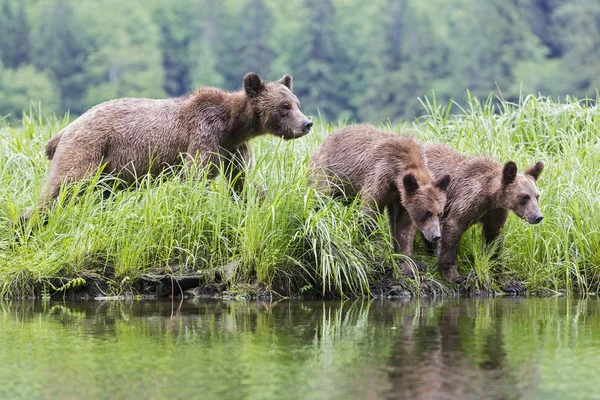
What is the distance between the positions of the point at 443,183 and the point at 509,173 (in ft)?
2.09

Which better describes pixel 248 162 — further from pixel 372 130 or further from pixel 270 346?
pixel 270 346

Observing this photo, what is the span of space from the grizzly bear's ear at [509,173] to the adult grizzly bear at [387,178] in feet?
1.85

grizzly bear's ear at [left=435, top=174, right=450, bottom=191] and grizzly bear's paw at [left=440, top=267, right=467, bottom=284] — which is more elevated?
grizzly bear's ear at [left=435, top=174, right=450, bottom=191]

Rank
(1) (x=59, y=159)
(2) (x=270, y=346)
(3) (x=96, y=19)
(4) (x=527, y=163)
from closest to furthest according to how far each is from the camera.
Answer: (2) (x=270, y=346)
(1) (x=59, y=159)
(4) (x=527, y=163)
(3) (x=96, y=19)

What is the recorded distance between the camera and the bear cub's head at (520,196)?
9.30 meters

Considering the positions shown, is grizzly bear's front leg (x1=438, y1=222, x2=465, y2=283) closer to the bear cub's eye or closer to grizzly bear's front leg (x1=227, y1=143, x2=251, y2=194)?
the bear cub's eye

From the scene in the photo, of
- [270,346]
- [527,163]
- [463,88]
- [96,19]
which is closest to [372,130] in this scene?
[527,163]

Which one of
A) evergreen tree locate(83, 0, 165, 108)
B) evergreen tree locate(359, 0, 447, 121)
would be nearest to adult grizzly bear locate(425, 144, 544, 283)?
evergreen tree locate(83, 0, 165, 108)

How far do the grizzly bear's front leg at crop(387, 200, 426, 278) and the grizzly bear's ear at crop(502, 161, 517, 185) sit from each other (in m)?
0.95

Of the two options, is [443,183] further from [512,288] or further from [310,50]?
[310,50]

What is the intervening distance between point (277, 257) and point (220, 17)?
79467 mm

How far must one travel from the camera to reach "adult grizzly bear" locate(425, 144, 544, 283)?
9344 millimetres

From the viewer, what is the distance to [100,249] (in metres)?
9.41

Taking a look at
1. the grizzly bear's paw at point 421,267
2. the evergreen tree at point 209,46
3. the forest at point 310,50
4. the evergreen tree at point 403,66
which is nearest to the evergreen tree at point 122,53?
the forest at point 310,50
